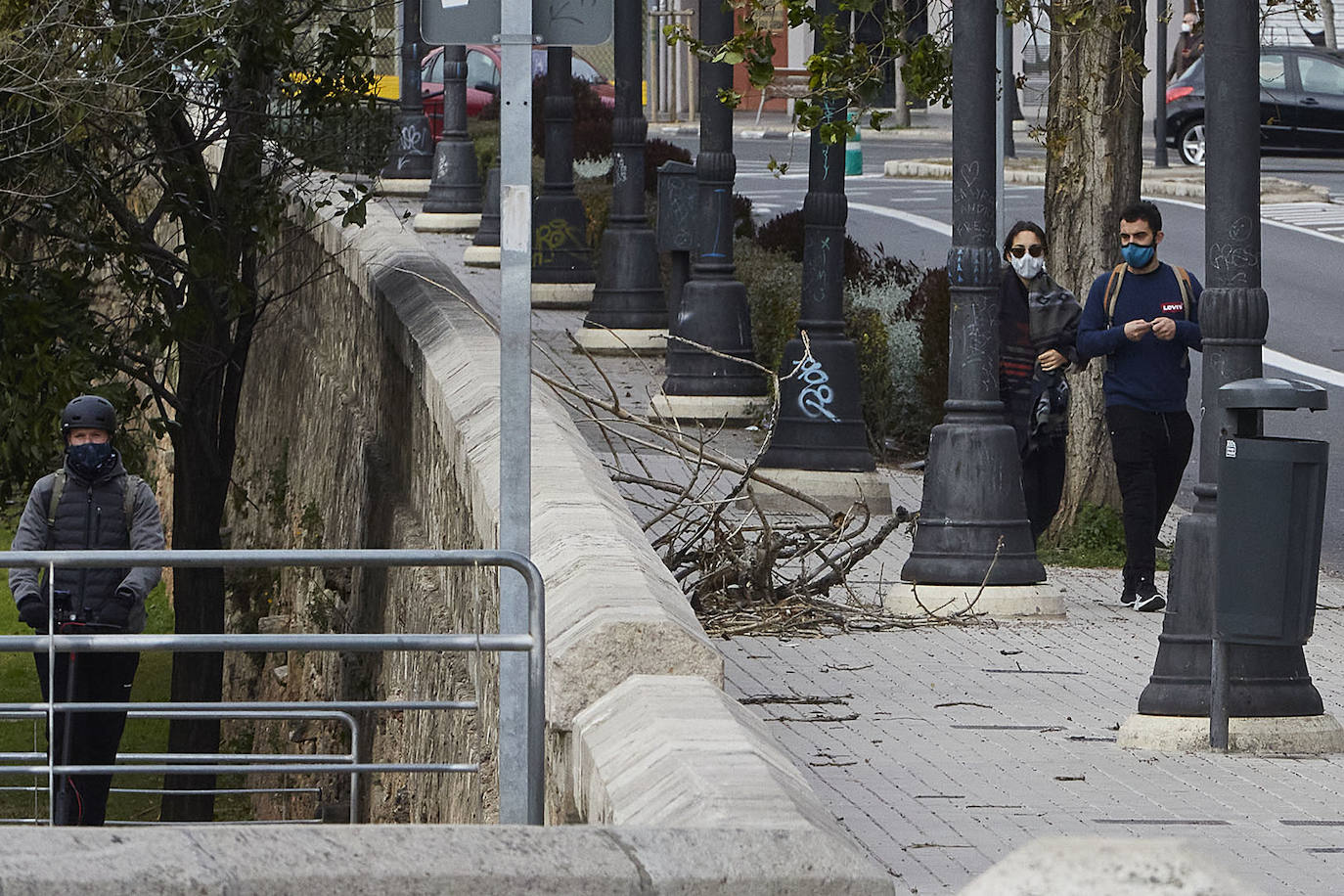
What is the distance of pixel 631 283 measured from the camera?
17.4 meters

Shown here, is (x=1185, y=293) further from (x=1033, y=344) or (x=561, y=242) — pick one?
(x=561, y=242)

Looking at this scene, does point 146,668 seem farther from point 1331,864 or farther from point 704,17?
point 1331,864

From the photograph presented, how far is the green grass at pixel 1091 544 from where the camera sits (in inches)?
446

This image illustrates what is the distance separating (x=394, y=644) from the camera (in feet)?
16.4

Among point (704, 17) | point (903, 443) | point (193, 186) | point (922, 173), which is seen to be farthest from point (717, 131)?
point (922, 173)

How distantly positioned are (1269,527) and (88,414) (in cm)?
431

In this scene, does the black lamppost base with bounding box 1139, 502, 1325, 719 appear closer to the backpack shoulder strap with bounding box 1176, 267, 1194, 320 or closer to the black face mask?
the backpack shoulder strap with bounding box 1176, 267, 1194, 320

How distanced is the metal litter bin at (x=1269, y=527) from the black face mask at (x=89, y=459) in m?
4.13

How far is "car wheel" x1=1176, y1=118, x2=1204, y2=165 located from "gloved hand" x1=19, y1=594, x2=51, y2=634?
96.6 feet

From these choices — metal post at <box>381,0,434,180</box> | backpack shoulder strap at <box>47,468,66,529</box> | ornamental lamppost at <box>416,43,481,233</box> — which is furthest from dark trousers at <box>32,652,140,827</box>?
metal post at <box>381,0,434,180</box>

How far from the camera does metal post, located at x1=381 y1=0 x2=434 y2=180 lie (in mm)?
25641

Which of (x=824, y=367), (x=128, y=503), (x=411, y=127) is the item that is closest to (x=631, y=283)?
(x=824, y=367)

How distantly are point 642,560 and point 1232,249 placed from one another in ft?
8.00

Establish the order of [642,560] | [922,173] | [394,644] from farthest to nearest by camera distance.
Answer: [922,173] < [642,560] < [394,644]
